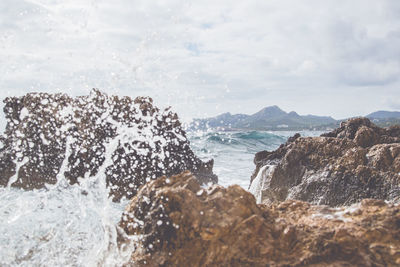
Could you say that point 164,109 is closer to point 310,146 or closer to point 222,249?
point 310,146

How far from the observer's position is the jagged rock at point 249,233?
2395 millimetres

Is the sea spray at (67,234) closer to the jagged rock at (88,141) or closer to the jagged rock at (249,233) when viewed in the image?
the jagged rock at (249,233)

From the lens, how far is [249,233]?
97.6 inches

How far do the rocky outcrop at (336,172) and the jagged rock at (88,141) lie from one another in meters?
3.08

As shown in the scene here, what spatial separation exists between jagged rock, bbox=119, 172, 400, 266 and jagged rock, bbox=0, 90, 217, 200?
5.87 meters

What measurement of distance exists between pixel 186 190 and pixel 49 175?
24.7 ft

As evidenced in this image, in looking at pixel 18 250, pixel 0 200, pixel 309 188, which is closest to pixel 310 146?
pixel 309 188

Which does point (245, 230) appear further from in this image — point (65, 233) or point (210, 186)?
point (65, 233)

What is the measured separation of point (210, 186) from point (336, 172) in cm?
365

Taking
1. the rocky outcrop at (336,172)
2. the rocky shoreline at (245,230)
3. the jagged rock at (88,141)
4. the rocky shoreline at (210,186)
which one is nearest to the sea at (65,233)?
the rocky shoreline at (210,186)

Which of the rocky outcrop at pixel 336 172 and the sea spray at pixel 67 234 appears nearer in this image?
the sea spray at pixel 67 234

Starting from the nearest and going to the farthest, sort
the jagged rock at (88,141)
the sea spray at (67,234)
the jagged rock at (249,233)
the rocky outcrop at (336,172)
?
1. the jagged rock at (249,233)
2. the sea spray at (67,234)
3. the rocky outcrop at (336,172)
4. the jagged rock at (88,141)

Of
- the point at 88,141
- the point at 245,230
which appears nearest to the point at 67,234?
the point at 245,230

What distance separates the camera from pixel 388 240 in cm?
242
